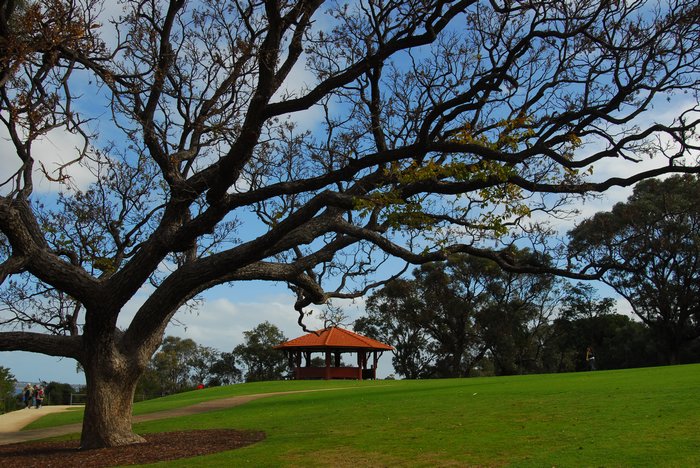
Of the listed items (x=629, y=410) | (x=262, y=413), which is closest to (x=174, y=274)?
(x=262, y=413)

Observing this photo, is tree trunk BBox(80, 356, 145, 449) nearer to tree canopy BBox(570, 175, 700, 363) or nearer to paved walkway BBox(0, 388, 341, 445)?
paved walkway BBox(0, 388, 341, 445)

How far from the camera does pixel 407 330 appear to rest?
178ft

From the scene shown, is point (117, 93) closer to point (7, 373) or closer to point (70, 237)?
point (70, 237)

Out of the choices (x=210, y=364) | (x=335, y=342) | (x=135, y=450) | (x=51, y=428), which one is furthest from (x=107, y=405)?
(x=210, y=364)

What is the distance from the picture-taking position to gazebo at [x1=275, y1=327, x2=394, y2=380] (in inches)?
1609

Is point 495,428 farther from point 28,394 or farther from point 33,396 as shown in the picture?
point 28,394

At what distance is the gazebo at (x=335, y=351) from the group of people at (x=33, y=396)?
15118mm

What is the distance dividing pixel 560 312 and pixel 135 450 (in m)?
45.0

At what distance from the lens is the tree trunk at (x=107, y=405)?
41.6 feet

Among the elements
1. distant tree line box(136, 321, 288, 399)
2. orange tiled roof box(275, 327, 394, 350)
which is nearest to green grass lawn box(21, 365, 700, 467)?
orange tiled roof box(275, 327, 394, 350)

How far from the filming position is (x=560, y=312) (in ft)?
169

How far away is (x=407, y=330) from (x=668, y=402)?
139ft

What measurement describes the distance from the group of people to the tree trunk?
24136 mm

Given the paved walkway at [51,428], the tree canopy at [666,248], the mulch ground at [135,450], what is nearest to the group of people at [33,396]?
the paved walkway at [51,428]
